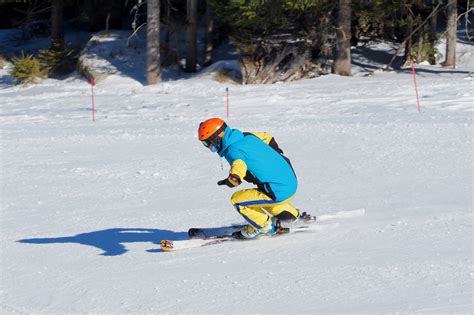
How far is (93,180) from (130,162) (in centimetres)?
122

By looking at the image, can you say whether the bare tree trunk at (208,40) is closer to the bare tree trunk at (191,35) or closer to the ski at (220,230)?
the bare tree trunk at (191,35)

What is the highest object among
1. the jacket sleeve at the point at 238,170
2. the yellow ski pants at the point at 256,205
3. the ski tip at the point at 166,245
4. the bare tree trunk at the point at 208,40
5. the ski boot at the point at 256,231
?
the jacket sleeve at the point at 238,170

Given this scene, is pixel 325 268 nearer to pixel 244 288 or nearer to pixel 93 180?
pixel 244 288

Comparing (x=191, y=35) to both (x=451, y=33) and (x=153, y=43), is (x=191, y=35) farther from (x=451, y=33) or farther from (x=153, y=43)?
(x=451, y=33)

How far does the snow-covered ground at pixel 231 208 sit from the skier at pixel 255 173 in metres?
0.25

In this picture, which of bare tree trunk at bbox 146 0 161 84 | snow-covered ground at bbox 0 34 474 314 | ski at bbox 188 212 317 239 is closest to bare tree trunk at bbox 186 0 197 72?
bare tree trunk at bbox 146 0 161 84

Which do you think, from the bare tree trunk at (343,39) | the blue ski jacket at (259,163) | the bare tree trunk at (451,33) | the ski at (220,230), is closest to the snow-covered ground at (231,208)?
the ski at (220,230)

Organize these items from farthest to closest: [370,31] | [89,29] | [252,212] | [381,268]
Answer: [89,29]
[370,31]
[252,212]
[381,268]

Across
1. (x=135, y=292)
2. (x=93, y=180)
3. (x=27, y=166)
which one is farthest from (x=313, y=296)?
(x=27, y=166)

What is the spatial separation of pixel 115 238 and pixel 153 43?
16.0 meters

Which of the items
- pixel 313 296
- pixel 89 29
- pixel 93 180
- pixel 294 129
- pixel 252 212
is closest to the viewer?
pixel 313 296

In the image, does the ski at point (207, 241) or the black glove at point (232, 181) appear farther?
the ski at point (207, 241)

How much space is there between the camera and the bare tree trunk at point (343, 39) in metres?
23.7

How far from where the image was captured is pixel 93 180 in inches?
522
